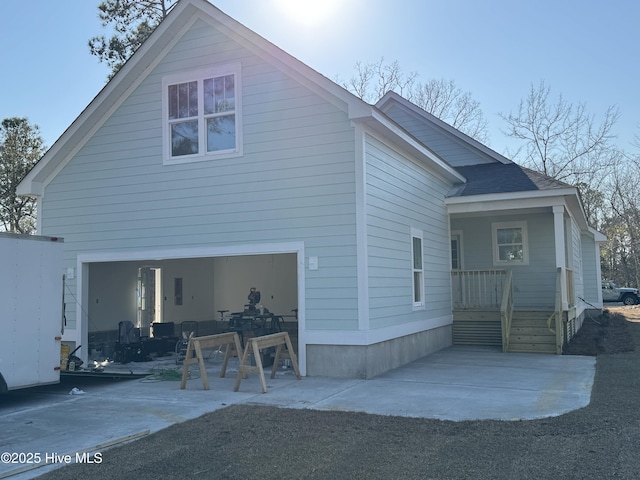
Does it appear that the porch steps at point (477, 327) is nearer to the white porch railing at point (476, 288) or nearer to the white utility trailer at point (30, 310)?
the white porch railing at point (476, 288)

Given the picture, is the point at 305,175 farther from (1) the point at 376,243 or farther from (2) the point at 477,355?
(2) the point at 477,355

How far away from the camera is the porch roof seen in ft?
45.7

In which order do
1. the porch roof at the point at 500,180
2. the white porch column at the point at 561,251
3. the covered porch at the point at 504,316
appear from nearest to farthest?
the covered porch at the point at 504,316 → the white porch column at the point at 561,251 → the porch roof at the point at 500,180

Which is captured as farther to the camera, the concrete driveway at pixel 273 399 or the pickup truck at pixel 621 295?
the pickup truck at pixel 621 295

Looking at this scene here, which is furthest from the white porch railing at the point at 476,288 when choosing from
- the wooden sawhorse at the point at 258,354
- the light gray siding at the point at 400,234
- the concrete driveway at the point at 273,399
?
the wooden sawhorse at the point at 258,354

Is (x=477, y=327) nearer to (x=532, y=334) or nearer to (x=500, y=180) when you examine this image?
(x=532, y=334)

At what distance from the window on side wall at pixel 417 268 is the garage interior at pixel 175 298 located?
2.81 metres

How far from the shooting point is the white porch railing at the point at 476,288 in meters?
14.6

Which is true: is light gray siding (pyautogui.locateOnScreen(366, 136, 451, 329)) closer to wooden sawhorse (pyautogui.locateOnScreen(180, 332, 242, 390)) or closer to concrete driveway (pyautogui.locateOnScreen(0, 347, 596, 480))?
concrete driveway (pyautogui.locateOnScreen(0, 347, 596, 480))

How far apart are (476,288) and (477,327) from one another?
42.7 inches

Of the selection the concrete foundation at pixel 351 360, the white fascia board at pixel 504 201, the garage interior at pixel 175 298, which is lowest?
the concrete foundation at pixel 351 360

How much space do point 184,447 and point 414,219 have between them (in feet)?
26.1

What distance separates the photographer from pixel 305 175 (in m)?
9.94

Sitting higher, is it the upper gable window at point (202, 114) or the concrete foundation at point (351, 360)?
the upper gable window at point (202, 114)
